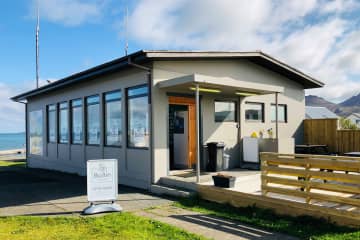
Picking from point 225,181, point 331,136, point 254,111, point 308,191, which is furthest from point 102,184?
point 331,136

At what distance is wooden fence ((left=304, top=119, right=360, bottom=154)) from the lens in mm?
12570

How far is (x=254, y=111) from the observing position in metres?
12.1

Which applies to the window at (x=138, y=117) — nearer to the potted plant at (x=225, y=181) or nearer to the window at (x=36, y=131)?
the potted plant at (x=225, y=181)

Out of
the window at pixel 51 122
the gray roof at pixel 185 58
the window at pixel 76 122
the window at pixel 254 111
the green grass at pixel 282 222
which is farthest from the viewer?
the window at pixel 51 122

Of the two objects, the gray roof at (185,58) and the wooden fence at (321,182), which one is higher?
the gray roof at (185,58)

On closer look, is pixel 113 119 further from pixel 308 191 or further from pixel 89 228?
pixel 308 191

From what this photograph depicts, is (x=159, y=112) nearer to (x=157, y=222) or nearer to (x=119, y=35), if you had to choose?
(x=157, y=222)

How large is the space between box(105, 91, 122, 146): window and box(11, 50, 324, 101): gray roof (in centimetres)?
87

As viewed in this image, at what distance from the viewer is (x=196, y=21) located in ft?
39.3

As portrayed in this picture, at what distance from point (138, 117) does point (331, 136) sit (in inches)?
Answer: 332

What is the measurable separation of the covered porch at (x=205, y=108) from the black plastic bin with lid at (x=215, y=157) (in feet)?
0.75

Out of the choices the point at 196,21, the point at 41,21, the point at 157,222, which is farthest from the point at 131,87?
the point at 41,21

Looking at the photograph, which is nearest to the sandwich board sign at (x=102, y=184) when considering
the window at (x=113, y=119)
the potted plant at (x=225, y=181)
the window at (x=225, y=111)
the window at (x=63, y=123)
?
the potted plant at (x=225, y=181)

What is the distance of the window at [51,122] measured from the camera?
592 inches
